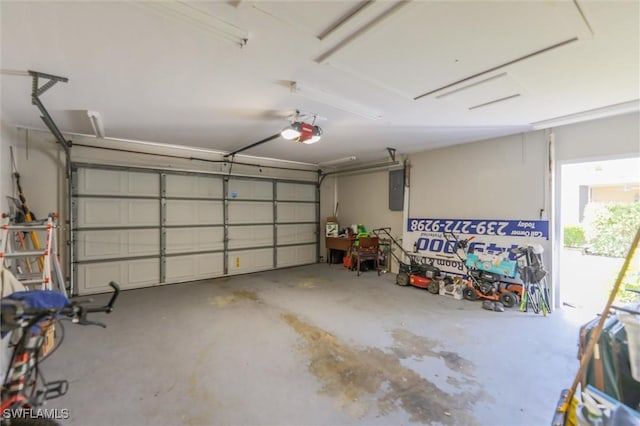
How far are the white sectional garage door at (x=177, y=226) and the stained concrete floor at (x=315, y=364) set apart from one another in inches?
46.8

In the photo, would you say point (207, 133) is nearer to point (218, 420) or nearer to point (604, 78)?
point (218, 420)

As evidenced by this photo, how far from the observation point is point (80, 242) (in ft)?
14.9

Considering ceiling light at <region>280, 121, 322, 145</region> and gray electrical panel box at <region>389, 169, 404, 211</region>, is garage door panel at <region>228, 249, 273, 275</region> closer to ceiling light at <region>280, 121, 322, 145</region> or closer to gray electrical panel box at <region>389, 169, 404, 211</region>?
gray electrical panel box at <region>389, 169, 404, 211</region>

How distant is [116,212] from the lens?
4836mm

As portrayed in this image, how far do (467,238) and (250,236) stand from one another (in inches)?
180

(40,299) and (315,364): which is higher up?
(40,299)

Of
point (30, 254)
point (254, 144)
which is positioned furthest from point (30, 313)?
point (254, 144)

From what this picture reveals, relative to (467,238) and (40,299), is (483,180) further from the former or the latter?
(40,299)

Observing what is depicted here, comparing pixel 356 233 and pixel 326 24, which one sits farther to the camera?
pixel 356 233

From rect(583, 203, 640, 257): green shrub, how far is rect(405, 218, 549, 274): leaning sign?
2.54 m

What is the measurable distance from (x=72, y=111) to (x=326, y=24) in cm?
347

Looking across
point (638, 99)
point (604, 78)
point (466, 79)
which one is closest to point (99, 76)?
point (466, 79)

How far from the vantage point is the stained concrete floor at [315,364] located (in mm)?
1891

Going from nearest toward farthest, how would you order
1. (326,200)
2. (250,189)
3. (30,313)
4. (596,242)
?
(30,313)
(596,242)
(250,189)
(326,200)
